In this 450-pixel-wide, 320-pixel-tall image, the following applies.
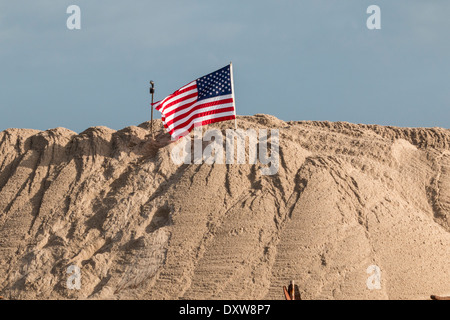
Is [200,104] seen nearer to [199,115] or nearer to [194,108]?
[194,108]

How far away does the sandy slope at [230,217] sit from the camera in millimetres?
25875

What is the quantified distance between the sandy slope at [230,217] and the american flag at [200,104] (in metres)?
1.02

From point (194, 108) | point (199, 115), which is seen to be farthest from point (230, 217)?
point (194, 108)

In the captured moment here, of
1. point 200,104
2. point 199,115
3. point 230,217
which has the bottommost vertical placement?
point 230,217

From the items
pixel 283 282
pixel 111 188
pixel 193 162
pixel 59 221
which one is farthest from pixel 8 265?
pixel 283 282

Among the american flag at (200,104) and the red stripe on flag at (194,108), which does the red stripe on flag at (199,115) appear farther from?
the red stripe on flag at (194,108)

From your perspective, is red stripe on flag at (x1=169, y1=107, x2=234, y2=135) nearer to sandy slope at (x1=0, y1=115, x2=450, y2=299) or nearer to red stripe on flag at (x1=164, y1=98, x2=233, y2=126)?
red stripe on flag at (x1=164, y1=98, x2=233, y2=126)

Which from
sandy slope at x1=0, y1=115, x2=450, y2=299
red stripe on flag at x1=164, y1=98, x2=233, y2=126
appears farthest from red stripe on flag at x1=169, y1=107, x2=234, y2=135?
sandy slope at x1=0, y1=115, x2=450, y2=299

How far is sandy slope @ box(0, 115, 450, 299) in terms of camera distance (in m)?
25.9

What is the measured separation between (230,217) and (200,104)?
528 centimetres

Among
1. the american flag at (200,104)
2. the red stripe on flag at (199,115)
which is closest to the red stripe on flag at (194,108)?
the american flag at (200,104)

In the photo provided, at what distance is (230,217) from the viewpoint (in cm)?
2766

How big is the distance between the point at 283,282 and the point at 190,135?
789 cm

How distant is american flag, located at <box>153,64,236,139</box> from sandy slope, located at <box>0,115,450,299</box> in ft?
3.34
